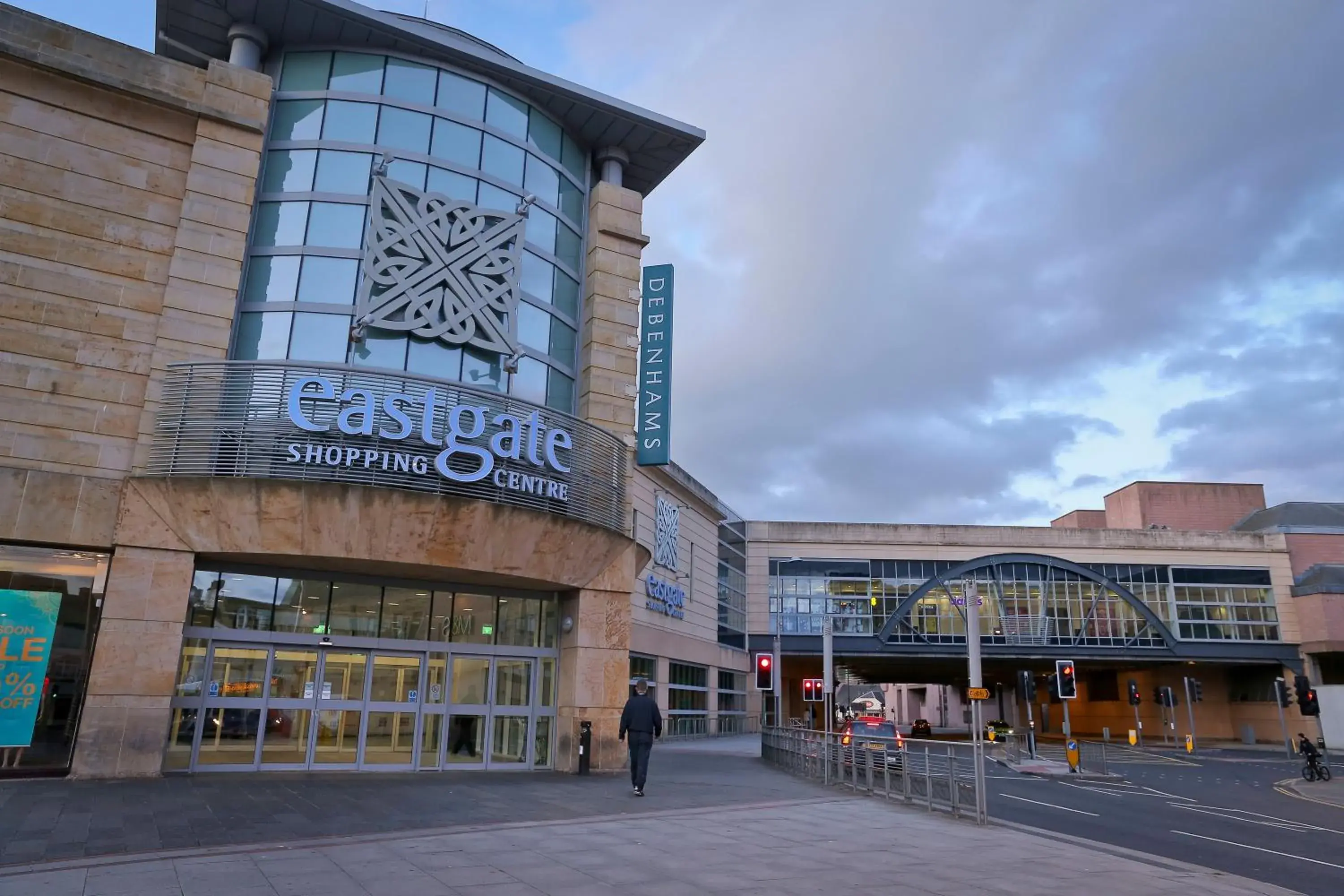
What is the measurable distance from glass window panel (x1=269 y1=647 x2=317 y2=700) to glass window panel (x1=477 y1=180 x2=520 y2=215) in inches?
376

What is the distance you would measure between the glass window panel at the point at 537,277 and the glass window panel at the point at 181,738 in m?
10.2

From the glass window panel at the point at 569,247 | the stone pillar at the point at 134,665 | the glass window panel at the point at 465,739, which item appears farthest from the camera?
the glass window panel at the point at 569,247

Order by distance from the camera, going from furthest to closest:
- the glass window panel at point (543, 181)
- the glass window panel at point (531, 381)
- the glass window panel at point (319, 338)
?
the glass window panel at point (543, 181) < the glass window panel at point (531, 381) < the glass window panel at point (319, 338)

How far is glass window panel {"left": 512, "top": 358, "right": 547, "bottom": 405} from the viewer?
62.9 ft

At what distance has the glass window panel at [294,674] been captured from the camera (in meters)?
16.7

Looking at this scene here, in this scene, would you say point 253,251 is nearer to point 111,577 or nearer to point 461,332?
point 461,332

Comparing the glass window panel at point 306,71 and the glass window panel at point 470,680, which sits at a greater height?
the glass window panel at point 306,71

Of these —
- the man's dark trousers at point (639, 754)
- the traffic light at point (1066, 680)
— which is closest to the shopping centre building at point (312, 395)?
the man's dark trousers at point (639, 754)

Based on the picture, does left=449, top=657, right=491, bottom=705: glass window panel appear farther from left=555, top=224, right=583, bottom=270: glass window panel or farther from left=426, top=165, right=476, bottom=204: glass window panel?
left=426, top=165, right=476, bottom=204: glass window panel

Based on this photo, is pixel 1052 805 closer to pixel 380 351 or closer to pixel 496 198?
pixel 380 351

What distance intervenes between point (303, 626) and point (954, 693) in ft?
312

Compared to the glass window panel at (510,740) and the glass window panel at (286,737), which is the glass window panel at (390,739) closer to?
the glass window panel at (286,737)

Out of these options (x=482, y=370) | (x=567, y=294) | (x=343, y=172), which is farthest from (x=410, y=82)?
(x=482, y=370)

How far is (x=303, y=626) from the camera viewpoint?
17.1 m
